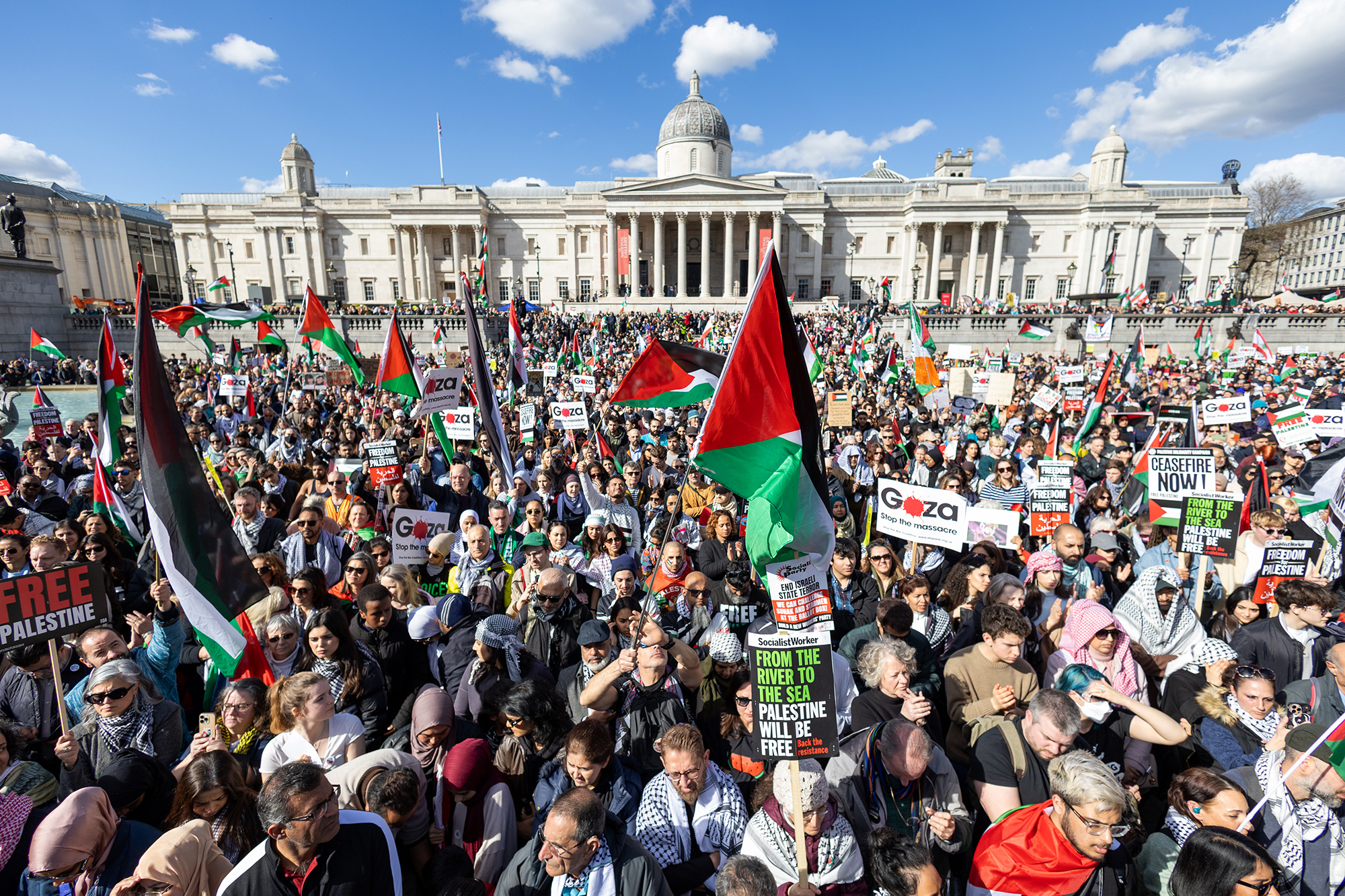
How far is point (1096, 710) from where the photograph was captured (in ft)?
10.4

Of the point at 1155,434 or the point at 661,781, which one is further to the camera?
the point at 1155,434

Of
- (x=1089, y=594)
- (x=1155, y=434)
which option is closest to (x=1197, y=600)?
(x=1089, y=594)

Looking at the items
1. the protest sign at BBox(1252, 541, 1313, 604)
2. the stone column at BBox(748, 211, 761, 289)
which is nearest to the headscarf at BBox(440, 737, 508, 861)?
the protest sign at BBox(1252, 541, 1313, 604)

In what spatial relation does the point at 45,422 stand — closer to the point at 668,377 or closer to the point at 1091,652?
the point at 668,377

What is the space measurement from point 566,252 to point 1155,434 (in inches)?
2337

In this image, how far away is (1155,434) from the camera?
8445 millimetres

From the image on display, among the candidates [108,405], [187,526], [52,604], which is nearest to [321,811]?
[187,526]

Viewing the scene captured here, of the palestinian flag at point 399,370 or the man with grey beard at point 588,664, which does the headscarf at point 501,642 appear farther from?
the palestinian flag at point 399,370

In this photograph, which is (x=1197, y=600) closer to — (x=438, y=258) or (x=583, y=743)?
(x=583, y=743)

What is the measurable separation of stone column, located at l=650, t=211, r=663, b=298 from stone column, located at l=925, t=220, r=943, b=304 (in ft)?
81.8

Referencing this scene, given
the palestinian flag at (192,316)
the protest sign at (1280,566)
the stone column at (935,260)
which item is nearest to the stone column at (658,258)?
the stone column at (935,260)

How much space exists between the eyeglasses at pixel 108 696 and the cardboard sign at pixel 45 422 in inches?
341

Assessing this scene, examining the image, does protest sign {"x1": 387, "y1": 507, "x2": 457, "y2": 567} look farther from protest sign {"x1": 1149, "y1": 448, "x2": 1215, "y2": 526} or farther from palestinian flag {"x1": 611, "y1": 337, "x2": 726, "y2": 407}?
protest sign {"x1": 1149, "y1": 448, "x2": 1215, "y2": 526}

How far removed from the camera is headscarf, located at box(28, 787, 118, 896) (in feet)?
6.95
